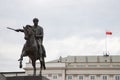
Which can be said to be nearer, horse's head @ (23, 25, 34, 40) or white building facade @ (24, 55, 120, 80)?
horse's head @ (23, 25, 34, 40)

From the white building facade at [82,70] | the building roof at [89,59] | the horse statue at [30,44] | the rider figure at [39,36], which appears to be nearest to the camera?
the horse statue at [30,44]

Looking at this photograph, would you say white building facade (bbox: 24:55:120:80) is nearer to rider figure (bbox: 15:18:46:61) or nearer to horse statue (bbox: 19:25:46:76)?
rider figure (bbox: 15:18:46:61)

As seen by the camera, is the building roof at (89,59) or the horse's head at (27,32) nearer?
the horse's head at (27,32)

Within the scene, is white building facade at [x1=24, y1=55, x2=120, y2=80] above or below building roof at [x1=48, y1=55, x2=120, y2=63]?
below

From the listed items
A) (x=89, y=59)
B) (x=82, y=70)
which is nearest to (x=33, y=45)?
(x=82, y=70)

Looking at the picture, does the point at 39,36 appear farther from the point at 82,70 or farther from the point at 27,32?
the point at 82,70

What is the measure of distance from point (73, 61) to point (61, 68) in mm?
5522

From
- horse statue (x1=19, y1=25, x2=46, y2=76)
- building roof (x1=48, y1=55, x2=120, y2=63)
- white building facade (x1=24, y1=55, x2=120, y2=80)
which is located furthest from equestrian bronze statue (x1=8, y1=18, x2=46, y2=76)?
building roof (x1=48, y1=55, x2=120, y2=63)

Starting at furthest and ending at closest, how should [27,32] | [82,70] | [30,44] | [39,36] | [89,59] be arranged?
[89,59]
[82,70]
[39,36]
[27,32]
[30,44]

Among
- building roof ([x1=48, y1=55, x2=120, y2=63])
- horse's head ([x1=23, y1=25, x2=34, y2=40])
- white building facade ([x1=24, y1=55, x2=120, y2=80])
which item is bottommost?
white building facade ([x1=24, y1=55, x2=120, y2=80])

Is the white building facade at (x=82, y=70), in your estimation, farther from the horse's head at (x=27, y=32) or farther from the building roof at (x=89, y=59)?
the horse's head at (x=27, y=32)

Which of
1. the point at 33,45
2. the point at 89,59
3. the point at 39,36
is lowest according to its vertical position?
the point at 33,45

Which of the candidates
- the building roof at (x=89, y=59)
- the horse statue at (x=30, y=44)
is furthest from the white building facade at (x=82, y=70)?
the horse statue at (x=30, y=44)

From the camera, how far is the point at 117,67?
6344 centimetres
